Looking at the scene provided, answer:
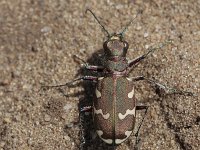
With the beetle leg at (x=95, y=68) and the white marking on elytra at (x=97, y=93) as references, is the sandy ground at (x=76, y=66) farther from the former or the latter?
the white marking on elytra at (x=97, y=93)

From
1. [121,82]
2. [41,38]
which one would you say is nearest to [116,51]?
[121,82]

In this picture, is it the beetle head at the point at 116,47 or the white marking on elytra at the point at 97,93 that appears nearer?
the white marking on elytra at the point at 97,93

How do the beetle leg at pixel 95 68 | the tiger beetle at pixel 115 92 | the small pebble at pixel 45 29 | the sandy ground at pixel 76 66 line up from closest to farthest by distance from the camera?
the tiger beetle at pixel 115 92
the sandy ground at pixel 76 66
the beetle leg at pixel 95 68
the small pebble at pixel 45 29

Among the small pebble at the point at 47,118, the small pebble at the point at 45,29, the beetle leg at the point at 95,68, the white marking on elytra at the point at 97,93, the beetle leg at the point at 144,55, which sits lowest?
the small pebble at the point at 47,118

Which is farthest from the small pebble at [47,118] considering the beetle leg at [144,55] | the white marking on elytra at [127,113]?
the beetle leg at [144,55]

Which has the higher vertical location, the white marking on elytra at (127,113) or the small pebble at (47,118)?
the white marking on elytra at (127,113)

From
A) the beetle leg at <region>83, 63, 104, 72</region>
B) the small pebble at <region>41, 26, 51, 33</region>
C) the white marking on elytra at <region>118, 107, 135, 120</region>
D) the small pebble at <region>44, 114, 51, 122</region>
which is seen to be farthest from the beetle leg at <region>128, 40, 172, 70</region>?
the small pebble at <region>41, 26, 51, 33</region>
